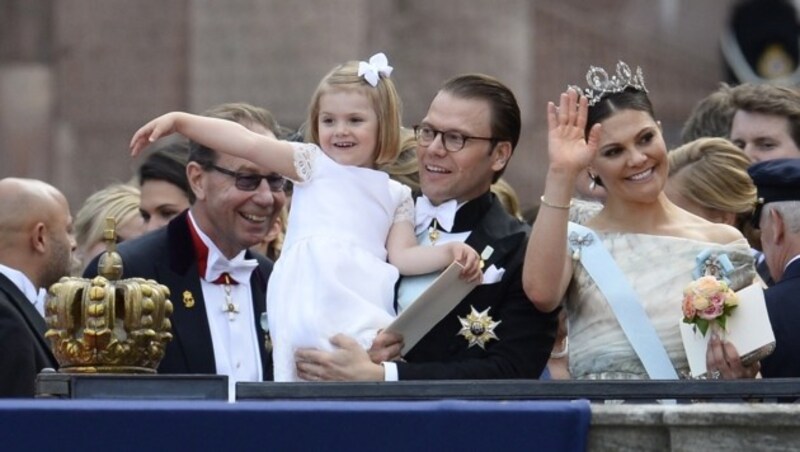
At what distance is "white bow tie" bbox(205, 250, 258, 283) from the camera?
7234 millimetres

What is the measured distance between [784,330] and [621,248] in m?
0.56

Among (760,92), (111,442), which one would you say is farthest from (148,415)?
(760,92)

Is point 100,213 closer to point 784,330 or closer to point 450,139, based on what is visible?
point 450,139

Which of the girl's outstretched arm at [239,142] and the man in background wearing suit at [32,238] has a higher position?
the man in background wearing suit at [32,238]

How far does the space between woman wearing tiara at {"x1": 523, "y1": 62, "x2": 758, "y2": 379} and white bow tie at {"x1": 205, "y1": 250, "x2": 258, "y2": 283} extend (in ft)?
4.43

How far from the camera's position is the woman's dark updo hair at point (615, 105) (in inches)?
256

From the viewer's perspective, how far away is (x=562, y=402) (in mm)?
4953

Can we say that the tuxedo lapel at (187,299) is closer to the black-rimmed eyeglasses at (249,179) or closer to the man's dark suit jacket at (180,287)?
the man's dark suit jacket at (180,287)

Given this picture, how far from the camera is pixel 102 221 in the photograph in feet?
30.6

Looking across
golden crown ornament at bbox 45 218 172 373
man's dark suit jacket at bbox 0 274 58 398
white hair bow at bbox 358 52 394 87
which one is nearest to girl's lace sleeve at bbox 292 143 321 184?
white hair bow at bbox 358 52 394 87

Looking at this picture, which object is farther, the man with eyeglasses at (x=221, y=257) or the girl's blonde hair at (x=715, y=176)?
the girl's blonde hair at (x=715, y=176)

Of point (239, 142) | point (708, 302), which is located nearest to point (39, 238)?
point (239, 142)

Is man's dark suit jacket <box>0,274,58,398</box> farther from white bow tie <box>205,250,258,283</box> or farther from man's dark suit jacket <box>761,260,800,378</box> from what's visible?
man's dark suit jacket <box>761,260,800,378</box>

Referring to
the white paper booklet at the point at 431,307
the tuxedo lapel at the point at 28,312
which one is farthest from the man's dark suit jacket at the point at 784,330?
the tuxedo lapel at the point at 28,312
